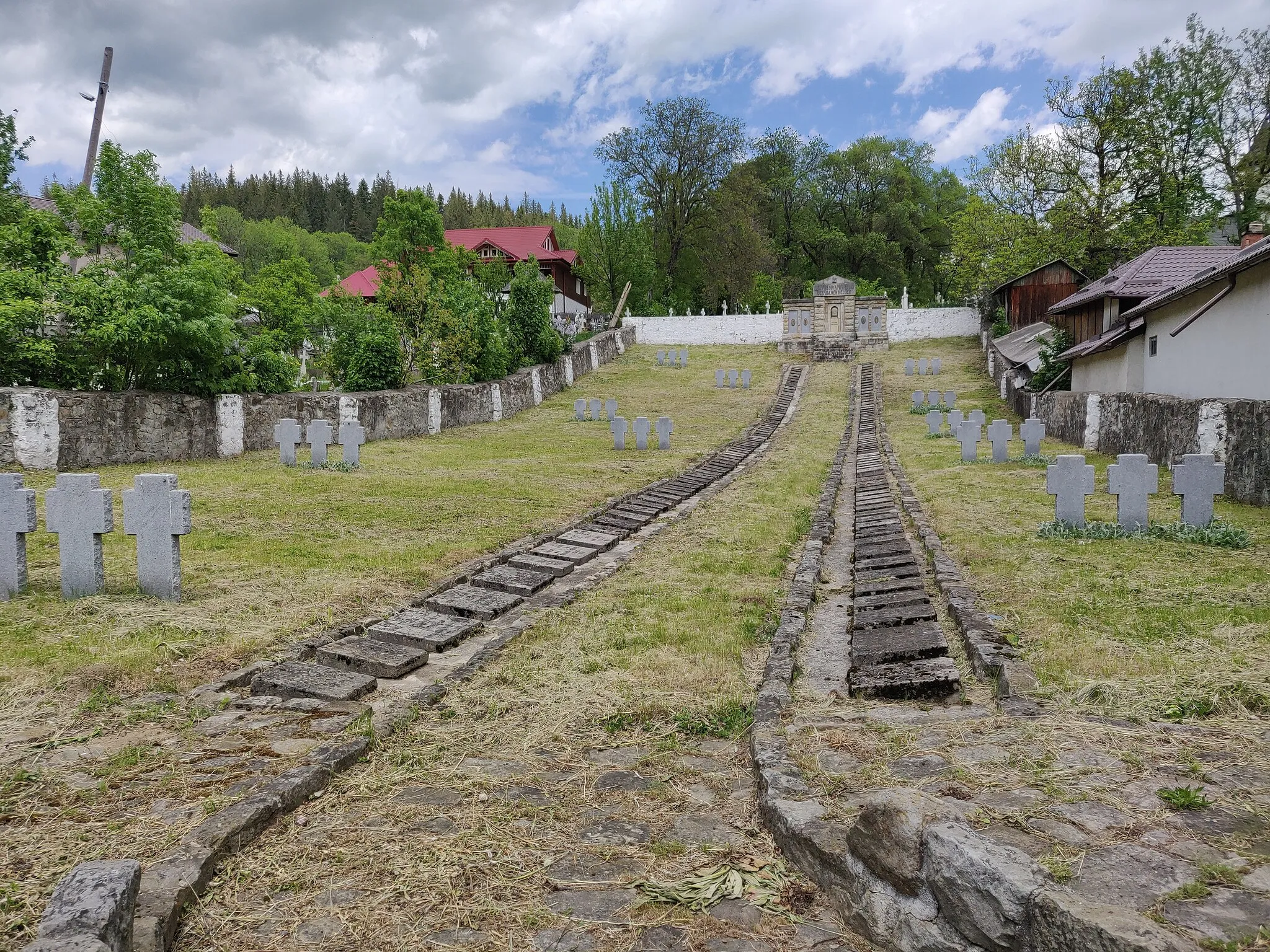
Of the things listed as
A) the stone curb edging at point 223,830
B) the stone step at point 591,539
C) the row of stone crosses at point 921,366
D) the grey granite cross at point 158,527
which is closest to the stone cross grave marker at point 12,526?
the grey granite cross at point 158,527

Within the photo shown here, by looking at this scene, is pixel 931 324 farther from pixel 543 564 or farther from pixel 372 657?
pixel 372 657

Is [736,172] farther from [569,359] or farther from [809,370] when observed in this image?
[569,359]

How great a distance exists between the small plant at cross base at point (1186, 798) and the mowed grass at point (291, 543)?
5.18 meters

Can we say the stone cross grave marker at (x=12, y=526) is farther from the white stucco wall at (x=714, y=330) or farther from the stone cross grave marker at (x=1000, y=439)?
the white stucco wall at (x=714, y=330)

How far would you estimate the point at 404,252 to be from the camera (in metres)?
34.5

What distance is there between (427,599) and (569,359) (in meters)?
27.9

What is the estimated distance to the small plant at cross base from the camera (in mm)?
3092

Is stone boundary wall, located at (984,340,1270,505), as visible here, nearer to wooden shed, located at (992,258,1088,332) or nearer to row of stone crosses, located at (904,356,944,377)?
wooden shed, located at (992,258,1088,332)

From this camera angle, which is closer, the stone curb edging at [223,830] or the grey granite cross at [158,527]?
the stone curb edging at [223,830]

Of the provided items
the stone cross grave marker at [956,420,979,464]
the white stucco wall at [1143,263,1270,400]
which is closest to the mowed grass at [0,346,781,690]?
the stone cross grave marker at [956,420,979,464]

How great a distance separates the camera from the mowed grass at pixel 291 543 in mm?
5625

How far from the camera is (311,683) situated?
523 centimetres

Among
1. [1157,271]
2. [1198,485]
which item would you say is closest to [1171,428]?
[1198,485]

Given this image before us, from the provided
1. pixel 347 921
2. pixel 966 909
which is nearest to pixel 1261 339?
pixel 966 909
